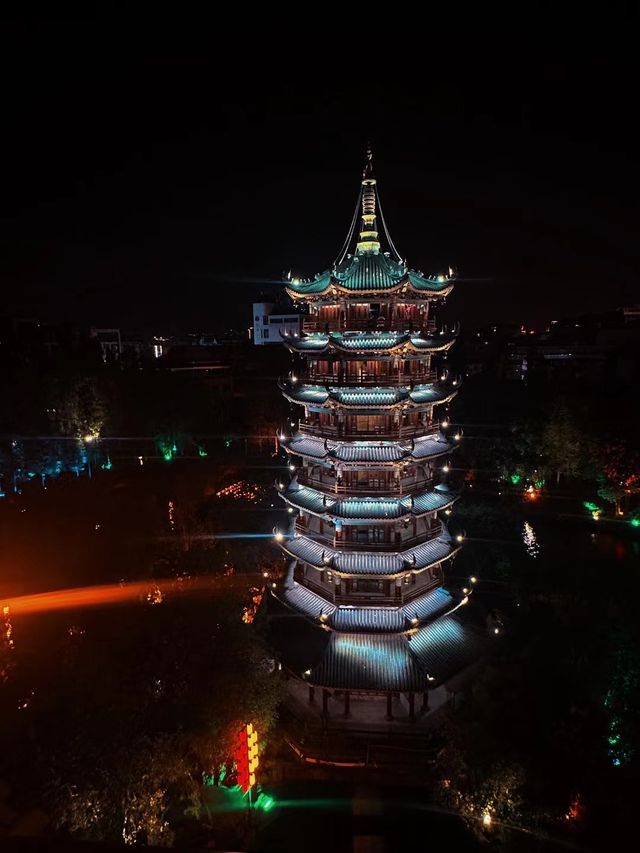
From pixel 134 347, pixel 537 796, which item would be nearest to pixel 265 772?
pixel 537 796

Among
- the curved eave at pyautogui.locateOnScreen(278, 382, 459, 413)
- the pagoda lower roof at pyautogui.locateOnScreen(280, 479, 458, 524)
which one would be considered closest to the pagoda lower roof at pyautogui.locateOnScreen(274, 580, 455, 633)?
the pagoda lower roof at pyautogui.locateOnScreen(280, 479, 458, 524)

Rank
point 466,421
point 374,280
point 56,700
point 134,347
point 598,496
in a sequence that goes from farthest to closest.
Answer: point 134,347
point 466,421
point 598,496
point 374,280
point 56,700

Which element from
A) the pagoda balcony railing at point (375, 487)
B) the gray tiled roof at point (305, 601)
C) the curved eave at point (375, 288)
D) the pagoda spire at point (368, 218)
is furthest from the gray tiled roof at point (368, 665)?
the pagoda spire at point (368, 218)

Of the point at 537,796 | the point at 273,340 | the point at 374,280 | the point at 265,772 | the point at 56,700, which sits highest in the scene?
the point at 374,280

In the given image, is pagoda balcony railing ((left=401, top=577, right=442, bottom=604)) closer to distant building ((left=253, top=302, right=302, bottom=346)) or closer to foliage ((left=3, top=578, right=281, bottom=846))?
foliage ((left=3, top=578, right=281, bottom=846))

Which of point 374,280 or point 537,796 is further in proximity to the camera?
point 374,280

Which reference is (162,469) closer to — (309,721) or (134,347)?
(309,721)

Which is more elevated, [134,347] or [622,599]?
[134,347]

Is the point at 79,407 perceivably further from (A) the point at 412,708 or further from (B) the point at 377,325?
(A) the point at 412,708
